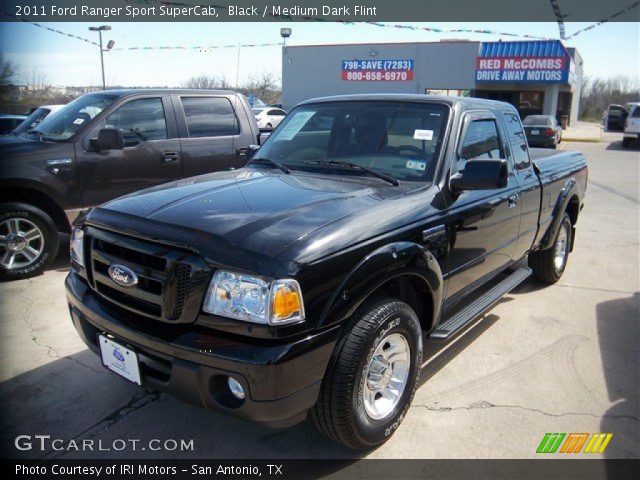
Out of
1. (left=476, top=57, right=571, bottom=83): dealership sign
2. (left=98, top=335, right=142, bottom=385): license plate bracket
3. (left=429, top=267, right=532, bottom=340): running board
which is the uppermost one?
(left=476, top=57, right=571, bottom=83): dealership sign

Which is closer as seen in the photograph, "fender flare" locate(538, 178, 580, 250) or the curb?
"fender flare" locate(538, 178, 580, 250)

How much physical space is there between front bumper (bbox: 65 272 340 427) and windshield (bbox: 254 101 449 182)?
147cm

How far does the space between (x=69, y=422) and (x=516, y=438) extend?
8.44 feet

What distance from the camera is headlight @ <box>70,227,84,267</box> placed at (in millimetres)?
2938

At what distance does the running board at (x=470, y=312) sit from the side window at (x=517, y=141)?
0.99 m

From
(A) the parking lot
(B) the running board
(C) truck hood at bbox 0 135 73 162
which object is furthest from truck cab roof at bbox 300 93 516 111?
(C) truck hood at bbox 0 135 73 162

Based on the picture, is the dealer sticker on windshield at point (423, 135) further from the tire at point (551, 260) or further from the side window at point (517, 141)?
the tire at point (551, 260)

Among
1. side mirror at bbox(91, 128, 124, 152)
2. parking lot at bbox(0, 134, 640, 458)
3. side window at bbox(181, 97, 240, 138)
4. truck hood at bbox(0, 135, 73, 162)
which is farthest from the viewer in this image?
side window at bbox(181, 97, 240, 138)

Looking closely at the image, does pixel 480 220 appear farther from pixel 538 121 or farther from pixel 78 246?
pixel 538 121

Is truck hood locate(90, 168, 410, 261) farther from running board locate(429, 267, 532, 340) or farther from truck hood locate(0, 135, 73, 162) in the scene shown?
truck hood locate(0, 135, 73, 162)

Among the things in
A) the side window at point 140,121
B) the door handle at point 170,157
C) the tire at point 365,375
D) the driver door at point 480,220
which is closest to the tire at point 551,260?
the driver door at point 480,220

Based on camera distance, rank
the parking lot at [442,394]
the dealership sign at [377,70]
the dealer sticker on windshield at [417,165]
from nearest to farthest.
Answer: the parking lot at [442,394] < the dealer sticker on windshield at [417,165] < the dealership sign at [377,70]

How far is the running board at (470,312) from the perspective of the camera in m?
3.24

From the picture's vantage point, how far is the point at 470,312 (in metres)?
3.63
